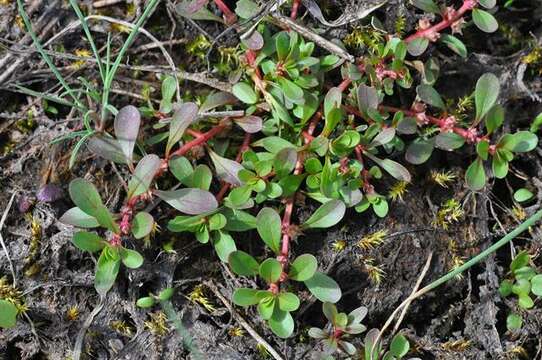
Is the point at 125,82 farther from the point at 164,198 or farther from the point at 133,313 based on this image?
the point at 133,313

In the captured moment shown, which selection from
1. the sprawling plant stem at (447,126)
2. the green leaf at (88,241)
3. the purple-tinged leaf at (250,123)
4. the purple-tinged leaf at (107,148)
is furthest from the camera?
the sprawling plant stem at (447,126)

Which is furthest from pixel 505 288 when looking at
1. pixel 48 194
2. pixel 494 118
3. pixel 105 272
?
pixel 48 194

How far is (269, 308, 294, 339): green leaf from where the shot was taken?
78.3 inches

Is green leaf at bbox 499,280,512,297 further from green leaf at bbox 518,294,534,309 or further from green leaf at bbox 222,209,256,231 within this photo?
green leaf at bbox 222,209,256,231

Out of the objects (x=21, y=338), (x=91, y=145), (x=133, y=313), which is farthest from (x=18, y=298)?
(x=91, y=145)

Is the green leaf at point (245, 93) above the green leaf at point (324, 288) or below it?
above

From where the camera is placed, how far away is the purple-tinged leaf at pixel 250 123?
84.8 inches

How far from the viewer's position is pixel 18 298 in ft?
6.90

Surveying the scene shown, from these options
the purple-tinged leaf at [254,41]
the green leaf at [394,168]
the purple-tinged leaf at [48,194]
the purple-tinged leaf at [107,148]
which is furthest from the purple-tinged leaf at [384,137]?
the purple-tinged leaf at [48,194]

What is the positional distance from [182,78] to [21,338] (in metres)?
1.00

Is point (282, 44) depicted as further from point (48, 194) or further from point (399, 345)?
point (399, 345)

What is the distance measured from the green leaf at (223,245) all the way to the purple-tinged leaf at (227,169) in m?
0.17

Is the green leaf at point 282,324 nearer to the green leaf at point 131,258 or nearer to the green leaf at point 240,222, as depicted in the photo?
the green leaf at point 240,222

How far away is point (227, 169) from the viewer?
6.98ft
